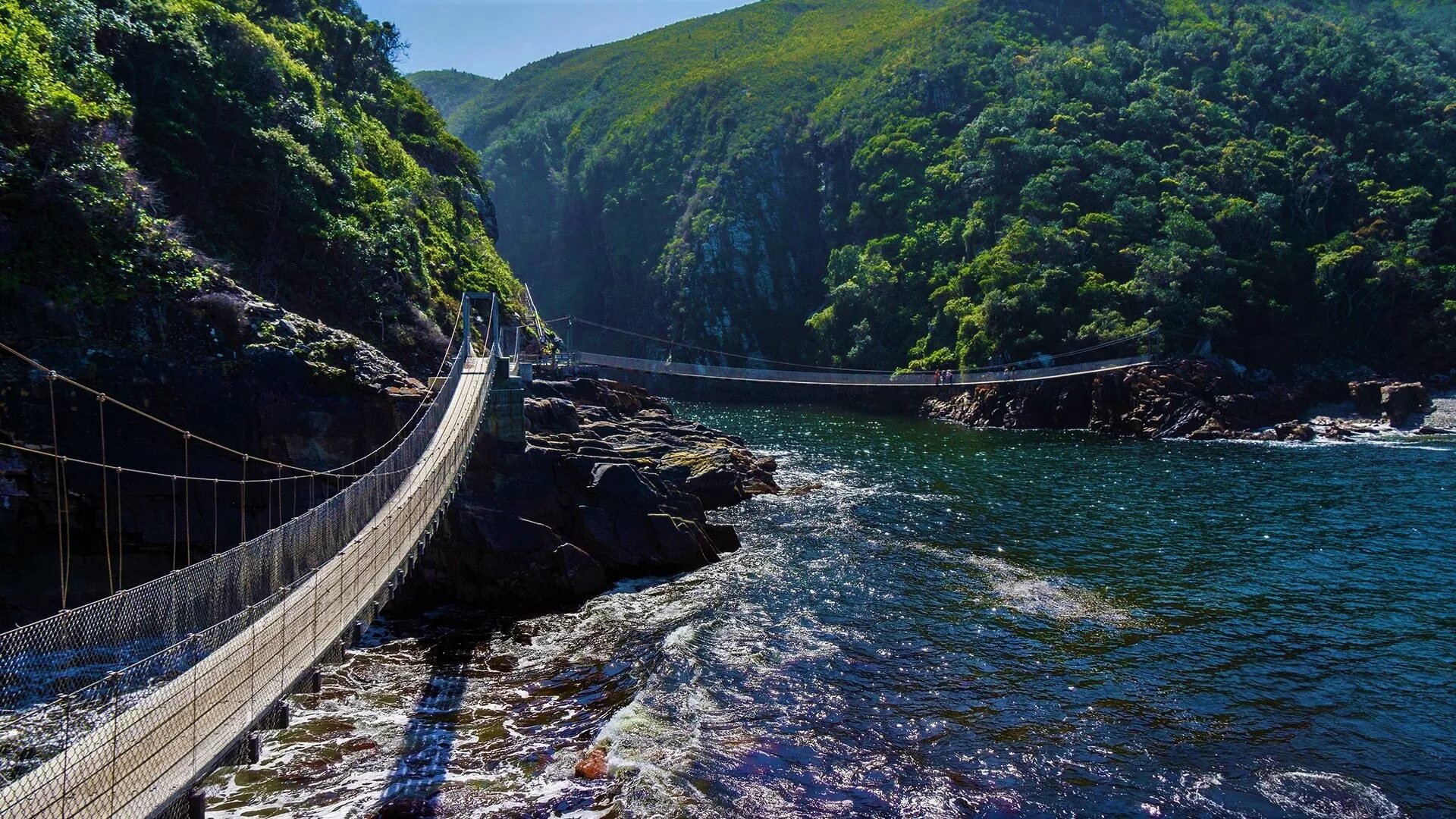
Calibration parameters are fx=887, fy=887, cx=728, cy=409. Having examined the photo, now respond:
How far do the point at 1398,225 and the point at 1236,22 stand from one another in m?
36.4

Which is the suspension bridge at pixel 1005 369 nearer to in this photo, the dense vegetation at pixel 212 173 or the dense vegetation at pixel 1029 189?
the dense vegetation at pixel 1029 189

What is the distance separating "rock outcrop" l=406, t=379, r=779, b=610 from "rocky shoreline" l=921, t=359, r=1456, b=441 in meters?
29.8

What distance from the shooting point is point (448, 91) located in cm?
17825

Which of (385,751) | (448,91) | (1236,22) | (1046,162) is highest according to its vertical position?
(448,91)

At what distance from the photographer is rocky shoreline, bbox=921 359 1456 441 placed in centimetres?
4334

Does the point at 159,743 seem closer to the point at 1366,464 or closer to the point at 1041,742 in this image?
the point at 1041,742

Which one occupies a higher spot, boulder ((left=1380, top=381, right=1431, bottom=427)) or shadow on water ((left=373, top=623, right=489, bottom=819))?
boulder ((left=1380, top=381, right=1431, bottom=427))

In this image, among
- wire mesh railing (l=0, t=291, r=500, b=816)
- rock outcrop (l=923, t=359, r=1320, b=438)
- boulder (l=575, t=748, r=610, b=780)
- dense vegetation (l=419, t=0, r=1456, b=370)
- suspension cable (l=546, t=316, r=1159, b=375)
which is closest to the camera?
wire mesh railing (l=0, t=291, r=500, b=816)

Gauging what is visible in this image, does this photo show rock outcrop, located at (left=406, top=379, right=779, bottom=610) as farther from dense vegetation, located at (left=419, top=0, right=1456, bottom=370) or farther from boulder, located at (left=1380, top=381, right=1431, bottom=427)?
boulder, located at (left=1380, top=381, right=1431, bottom=427)

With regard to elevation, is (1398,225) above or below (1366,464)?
above

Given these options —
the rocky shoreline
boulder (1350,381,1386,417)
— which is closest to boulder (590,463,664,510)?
the rocky shoreline

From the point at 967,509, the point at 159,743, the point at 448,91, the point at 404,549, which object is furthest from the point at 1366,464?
the point at 448,91

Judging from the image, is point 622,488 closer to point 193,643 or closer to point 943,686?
point 943,686

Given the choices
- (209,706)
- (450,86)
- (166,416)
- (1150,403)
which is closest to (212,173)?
(166,416)
